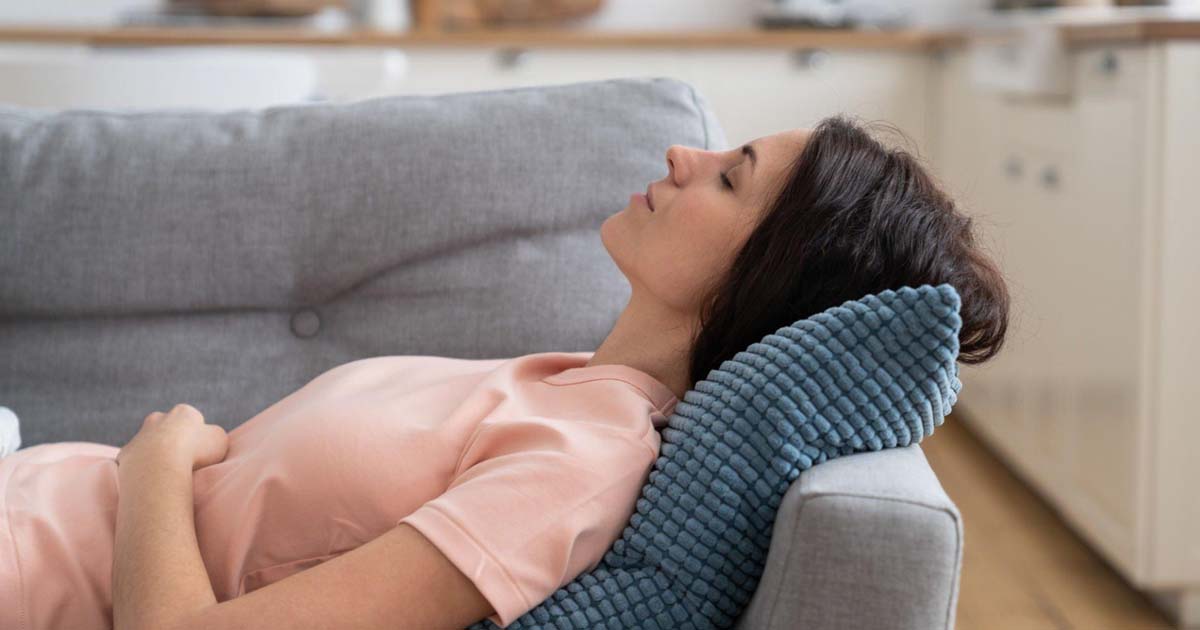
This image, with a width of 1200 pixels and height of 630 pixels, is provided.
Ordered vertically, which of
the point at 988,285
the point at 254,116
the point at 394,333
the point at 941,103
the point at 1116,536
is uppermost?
the point at 254,116

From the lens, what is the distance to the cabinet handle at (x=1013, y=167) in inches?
117

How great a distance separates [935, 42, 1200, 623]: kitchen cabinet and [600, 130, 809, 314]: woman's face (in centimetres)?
98

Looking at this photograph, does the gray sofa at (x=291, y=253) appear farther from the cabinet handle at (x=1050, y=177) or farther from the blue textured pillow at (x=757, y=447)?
the cabinet handle at (x=1050, y=177)

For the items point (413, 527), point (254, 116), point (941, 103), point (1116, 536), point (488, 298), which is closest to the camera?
point (413, 527)

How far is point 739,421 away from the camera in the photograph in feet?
3.34

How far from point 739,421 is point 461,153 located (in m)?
0.67

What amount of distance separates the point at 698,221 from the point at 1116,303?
1404mm

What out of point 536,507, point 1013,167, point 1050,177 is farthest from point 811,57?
point 536,507

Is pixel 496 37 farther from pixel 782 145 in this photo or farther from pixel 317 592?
pixel 317 592

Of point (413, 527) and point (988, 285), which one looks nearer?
point (413, 527)

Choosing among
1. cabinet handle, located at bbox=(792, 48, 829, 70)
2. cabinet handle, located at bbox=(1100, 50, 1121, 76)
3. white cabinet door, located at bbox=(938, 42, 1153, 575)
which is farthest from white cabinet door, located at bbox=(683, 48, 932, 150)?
cabinet handle, located at bbox=(1100, 50, 1121, 76)

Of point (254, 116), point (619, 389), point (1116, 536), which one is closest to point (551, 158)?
point (254, 116)

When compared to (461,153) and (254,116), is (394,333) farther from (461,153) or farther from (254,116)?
(254,116)

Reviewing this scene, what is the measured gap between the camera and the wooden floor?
2.31 meters
